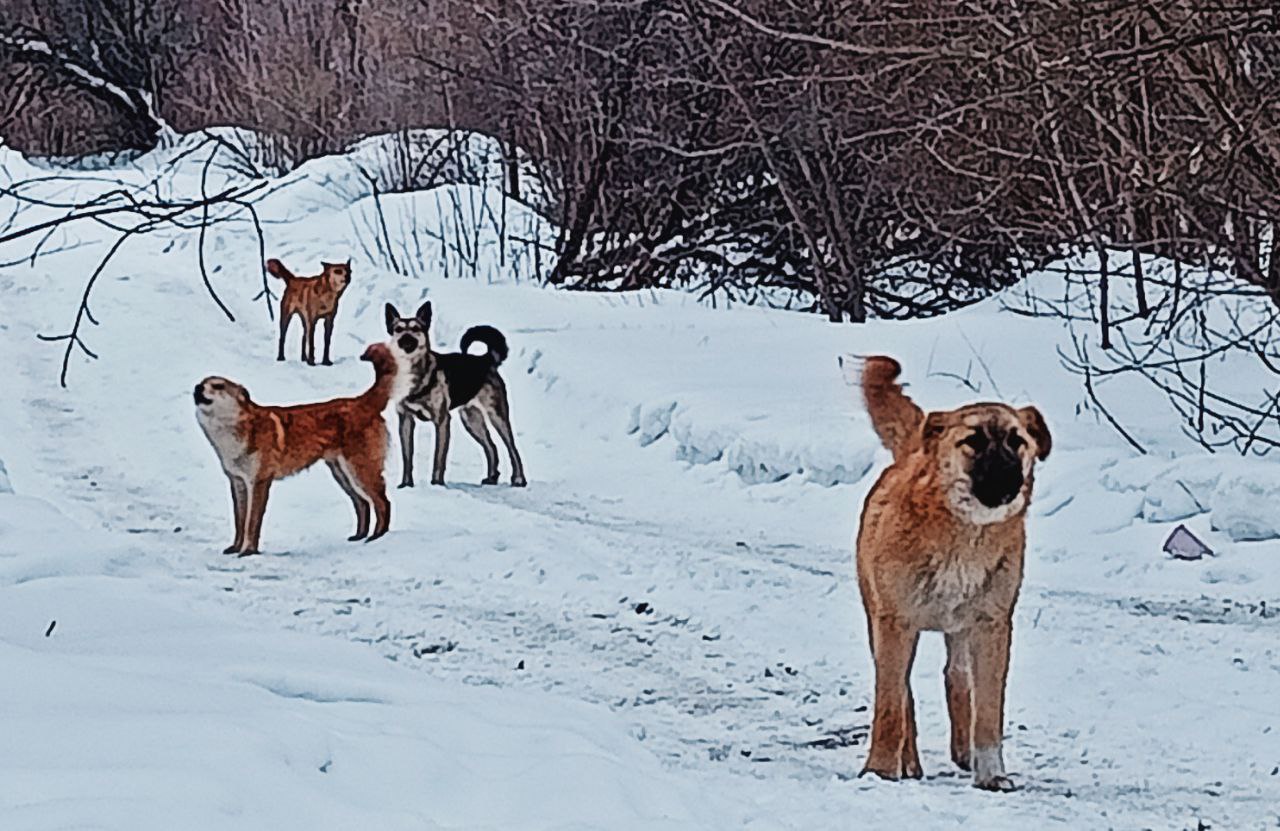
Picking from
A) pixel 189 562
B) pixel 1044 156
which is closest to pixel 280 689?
pixel 189 562

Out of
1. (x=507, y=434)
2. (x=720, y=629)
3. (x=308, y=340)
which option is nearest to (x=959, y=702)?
(x=720, y=629)

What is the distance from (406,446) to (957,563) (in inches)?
288

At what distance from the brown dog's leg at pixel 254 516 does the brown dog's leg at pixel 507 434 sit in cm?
261

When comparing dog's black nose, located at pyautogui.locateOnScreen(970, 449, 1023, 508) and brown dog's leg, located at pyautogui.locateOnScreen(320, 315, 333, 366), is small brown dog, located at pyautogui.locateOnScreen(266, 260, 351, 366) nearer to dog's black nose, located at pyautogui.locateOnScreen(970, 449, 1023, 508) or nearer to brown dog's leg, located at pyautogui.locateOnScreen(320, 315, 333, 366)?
brown dog's leg, located at pyautogui.locateOnScreen(320, 315, 333, 366)

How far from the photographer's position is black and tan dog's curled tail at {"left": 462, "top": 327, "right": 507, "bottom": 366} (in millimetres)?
13188

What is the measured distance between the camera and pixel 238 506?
415 inches

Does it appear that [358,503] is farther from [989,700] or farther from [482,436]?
[989,700]

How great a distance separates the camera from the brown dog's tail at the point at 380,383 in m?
10.9

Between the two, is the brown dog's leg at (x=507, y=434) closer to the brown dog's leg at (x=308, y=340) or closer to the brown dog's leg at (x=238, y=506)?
the brown dog's leg at (x=238, y=506)

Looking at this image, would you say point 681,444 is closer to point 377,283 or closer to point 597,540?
point 597,540

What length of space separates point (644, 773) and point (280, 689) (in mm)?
1237

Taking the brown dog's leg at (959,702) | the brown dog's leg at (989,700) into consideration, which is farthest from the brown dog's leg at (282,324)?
the brown dog's leg at (989,700)

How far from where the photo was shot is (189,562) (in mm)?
9961

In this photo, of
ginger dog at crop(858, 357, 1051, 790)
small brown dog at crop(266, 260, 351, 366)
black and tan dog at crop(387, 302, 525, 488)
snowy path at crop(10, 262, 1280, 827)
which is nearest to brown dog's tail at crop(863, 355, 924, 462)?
ginger dog at crop(858, 357, 1051, 790)
